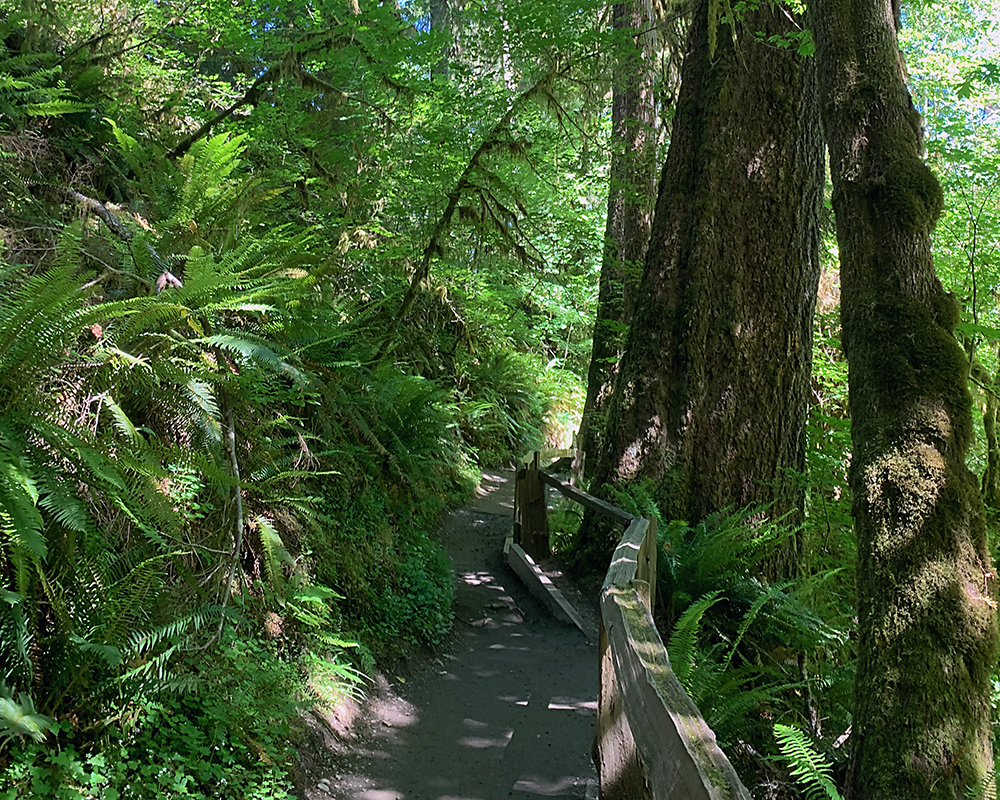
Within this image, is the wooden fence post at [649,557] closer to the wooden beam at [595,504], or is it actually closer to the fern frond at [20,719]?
the wooden beam at [595,504]

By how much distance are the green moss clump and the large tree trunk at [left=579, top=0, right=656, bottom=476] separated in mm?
5907

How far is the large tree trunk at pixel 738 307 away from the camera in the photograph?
6.74 m

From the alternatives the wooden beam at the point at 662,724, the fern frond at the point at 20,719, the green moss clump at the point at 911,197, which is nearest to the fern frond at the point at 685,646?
the wooden beam at the point at 662,724

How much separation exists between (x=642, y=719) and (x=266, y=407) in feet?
12.8

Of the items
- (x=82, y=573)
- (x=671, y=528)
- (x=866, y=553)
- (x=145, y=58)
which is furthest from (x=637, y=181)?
(x=82, y=573)

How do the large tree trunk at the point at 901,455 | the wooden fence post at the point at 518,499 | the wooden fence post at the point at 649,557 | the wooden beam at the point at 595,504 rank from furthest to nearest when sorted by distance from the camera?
the wooden fence post at the point at 518,499 → the wooden beam at the point at 595,504 → the wooden fence post at the point at 649,557 → the large tree trunk at the point at 901,455

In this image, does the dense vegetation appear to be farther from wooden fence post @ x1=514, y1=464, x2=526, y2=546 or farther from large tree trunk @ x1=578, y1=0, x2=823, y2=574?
wooden fence post @ x1=514, y1=464, x2=526, y2=546

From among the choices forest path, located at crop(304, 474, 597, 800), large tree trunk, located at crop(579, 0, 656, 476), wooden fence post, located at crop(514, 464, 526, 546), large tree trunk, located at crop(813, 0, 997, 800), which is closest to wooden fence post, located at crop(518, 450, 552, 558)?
wooden fence post, located at crop(514, 464, 526, 546)

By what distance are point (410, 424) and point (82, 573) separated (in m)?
5.40

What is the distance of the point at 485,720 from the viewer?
4980mm

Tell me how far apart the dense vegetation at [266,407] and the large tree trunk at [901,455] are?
0.44 meters

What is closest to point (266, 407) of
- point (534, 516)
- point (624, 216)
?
point (534, 516)

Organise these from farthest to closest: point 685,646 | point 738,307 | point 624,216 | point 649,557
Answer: point 624,216
point 738,307
point 649,557
point 685,646

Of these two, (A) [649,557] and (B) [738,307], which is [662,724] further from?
(B) [738,307]
